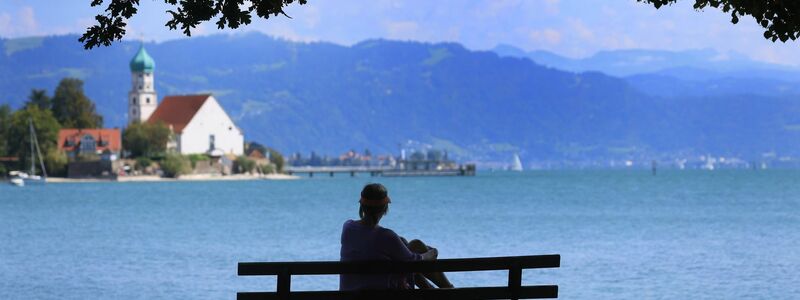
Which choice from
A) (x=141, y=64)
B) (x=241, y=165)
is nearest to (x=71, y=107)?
(x=241, y=165)

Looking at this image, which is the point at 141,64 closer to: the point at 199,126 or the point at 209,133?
the point at 209,133

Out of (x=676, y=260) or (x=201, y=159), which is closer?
(x=676, y=260)

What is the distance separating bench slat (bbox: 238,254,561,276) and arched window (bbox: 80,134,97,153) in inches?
5556

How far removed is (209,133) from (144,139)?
62.8 ft

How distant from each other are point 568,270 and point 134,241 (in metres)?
18.4

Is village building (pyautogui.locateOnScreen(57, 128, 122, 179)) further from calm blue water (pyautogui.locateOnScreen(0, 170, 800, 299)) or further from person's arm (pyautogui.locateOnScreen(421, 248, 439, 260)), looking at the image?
person's arm (pyautogui.locateOnScreen(421, 248, 439, 260))

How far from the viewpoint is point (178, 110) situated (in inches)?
6821

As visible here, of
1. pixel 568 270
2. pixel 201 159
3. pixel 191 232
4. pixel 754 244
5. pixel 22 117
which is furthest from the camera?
pixel 201 159

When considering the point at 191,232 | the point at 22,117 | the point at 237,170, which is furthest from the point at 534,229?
the point at 237,170

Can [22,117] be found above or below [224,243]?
above

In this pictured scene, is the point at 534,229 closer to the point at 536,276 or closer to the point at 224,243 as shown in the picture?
the point at 224,243

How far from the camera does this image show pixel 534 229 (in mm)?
52750

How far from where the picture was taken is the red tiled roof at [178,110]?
554ft

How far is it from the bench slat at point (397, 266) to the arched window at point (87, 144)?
463ft
